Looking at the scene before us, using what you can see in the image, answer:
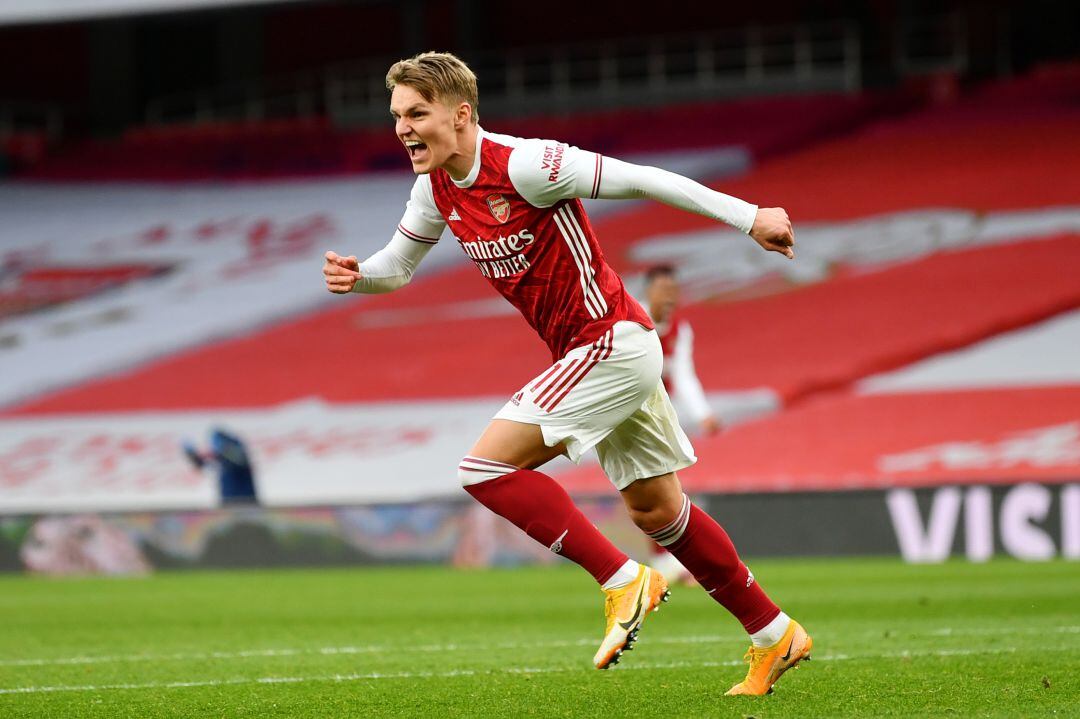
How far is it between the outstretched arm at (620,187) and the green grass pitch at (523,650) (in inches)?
54.0

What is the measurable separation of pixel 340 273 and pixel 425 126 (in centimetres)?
57

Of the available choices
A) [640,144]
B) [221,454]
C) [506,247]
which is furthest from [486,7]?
[506,247]

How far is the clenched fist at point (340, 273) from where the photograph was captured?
5262 mm

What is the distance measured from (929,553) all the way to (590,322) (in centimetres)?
809

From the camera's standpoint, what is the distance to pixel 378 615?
29.9ft

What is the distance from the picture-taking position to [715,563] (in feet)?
17.3

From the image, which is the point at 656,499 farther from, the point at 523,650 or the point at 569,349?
the point at 523,650

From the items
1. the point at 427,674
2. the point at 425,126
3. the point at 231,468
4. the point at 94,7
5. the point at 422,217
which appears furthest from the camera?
the point at 94,7

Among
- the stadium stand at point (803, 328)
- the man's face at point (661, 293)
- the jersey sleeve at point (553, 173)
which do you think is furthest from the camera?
the stadium stand at point (803, 328)

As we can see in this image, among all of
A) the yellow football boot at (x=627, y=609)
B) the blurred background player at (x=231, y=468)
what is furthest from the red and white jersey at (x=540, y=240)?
the blurred background player at (x=231, y=468)

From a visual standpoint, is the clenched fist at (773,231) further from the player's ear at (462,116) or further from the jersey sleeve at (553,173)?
the player's ear at (462,116)

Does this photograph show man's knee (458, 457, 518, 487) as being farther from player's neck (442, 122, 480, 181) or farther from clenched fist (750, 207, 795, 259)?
clenched fist (750, 207, 795, 259)

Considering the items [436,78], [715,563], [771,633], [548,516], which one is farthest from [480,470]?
[436,78]

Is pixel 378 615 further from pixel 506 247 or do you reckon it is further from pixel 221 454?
pixel 221 454
